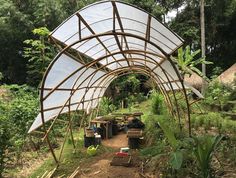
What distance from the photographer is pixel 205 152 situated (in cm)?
496

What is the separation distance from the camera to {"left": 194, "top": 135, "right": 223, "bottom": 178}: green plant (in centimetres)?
495

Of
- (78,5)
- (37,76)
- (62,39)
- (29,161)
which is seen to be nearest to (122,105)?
(37,76)

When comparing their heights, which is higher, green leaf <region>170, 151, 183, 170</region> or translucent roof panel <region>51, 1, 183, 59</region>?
translucent roof panel <region>51, 1, 183, 59</region>

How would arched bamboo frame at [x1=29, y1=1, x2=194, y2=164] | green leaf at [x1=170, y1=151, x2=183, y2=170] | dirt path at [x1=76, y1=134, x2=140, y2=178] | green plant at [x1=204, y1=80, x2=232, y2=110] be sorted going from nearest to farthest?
1. green leaf at [x1=170, y1=151, x2=183, y2=170]
2. arched bamboo frame at [x1=29, y1=1, x2=194, y2=164]
3. dirt path at [x1=76, y1=134, x2=140, y2=178]
4. green plant at [x1=204, y1=80, x2=232, y2=110]

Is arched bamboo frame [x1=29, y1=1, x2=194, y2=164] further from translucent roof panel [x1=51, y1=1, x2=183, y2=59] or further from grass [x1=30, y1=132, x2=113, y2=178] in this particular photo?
grass [x1=30, y1=132, x2=113, y2=178]

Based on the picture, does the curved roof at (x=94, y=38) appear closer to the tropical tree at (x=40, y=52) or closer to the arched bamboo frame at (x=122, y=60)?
the arched bamboo frame at (x=122, y=60)

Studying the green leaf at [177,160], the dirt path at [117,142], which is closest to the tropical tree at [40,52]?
the dirt path at [117,142]

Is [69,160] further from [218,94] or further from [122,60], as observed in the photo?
[218,94]

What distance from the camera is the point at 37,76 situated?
16891 millimetres

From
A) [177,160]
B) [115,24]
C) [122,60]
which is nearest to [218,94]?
[122,60]

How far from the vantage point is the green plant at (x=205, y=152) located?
16.2 feet

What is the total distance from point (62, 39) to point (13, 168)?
11.1 feet

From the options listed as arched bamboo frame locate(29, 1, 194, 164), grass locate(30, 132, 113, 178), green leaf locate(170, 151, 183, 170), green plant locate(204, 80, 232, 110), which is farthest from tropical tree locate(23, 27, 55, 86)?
green leaf locate(170, 151, 183, 170)

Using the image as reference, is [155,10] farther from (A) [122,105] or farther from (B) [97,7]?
(B) [97,7]
